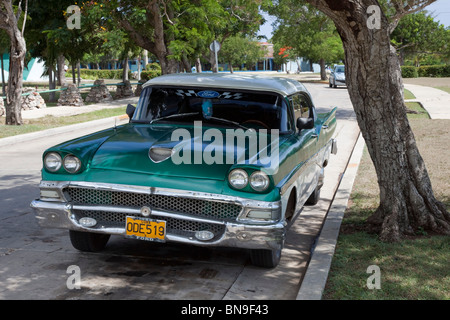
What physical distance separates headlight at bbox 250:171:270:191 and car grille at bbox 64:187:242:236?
22 cm

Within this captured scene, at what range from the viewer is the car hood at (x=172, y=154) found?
16.3ft

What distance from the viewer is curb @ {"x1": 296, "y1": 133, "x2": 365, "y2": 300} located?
4.84 meters

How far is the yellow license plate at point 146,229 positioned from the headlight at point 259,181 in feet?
2.71

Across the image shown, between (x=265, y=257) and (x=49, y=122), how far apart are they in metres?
15.3

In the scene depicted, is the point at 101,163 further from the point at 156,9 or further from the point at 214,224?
the point at 156,9

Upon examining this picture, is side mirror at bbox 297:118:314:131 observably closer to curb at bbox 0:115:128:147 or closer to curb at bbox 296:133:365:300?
curb at bbox 296:133:365:300

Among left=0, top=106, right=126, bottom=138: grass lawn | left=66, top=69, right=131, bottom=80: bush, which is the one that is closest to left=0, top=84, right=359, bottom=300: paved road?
left=0, top=106, right=126, bottom=138: grass lawn

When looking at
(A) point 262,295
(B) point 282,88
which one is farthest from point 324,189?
(A) point 262,295

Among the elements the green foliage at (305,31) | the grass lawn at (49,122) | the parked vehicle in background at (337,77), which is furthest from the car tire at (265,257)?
the parked vehicle in background at (337,77)

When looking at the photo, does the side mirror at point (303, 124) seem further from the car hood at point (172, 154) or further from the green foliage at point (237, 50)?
the green foliage at point (237, 50)

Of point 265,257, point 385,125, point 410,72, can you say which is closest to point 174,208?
point 265,257
